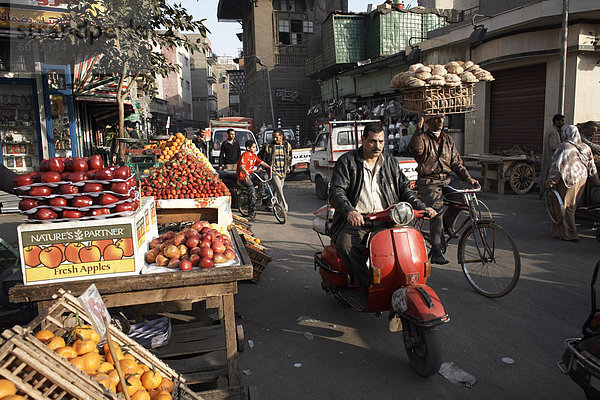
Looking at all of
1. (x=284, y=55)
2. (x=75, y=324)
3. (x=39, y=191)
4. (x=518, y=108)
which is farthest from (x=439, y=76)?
(x=284, y=55)

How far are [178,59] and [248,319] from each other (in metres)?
48.4

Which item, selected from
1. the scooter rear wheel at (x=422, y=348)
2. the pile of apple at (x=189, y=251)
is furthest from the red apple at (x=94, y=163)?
the scooter rear wheel at (x=422, y=348)

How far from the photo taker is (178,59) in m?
47.9

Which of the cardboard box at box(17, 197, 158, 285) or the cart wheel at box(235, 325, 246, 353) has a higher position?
the cardboard box at box(17, 197, 158, 285)

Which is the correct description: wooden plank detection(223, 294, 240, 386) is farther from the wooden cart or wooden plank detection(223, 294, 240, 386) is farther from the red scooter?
the wooden cart

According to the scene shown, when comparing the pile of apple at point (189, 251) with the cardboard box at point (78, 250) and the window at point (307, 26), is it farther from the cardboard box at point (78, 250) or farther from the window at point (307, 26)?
the window at point (307, 26)

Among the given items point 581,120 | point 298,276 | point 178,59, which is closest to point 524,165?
point 581,120

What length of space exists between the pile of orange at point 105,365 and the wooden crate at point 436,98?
16.1 feet

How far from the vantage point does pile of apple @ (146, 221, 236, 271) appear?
3174mm

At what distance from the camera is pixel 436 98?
594 cm

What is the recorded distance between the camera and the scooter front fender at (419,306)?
3.18 m

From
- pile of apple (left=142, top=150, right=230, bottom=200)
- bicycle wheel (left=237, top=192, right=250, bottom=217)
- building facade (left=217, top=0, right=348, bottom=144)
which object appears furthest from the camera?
building facade (left=217, top=0, right=348, bottom=144)

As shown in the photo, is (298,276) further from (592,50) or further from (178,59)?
(178,59)

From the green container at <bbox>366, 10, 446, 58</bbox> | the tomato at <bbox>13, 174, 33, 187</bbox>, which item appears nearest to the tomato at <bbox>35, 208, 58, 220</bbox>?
the tomato at <bbox>13, 174, 33, 187</bbox>
